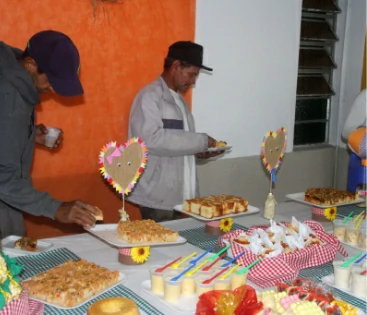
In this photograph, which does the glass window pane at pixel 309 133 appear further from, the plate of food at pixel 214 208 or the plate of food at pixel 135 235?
the plate of food at pixel 135 235

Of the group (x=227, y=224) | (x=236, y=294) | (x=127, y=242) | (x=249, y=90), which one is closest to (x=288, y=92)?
(x=249, y=90)

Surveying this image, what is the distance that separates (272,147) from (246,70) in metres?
1.54

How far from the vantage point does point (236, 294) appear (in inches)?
59.0

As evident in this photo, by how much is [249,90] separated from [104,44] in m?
1.43

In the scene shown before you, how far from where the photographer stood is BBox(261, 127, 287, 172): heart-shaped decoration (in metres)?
2.79

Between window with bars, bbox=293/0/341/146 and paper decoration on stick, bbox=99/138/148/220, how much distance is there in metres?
2.77

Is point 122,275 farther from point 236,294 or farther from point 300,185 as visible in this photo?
point 300,185

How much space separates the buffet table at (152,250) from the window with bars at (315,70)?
2.09 metres

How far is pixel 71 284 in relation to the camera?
1700 mm

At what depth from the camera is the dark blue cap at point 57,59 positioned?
7.24 ft

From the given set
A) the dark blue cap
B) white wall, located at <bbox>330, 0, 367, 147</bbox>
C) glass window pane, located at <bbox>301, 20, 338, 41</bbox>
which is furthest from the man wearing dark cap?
white wall, located at <bbox>330, 0, 367, 147</bbox>

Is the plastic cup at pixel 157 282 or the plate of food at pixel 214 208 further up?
the plate of food at pixel 214 208

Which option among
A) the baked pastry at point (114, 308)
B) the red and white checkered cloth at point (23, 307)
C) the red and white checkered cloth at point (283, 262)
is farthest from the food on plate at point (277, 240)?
the red and white checkered cloth at point (23, 307)

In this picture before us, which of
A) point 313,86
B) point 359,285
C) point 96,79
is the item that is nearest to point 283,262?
point 359,285
